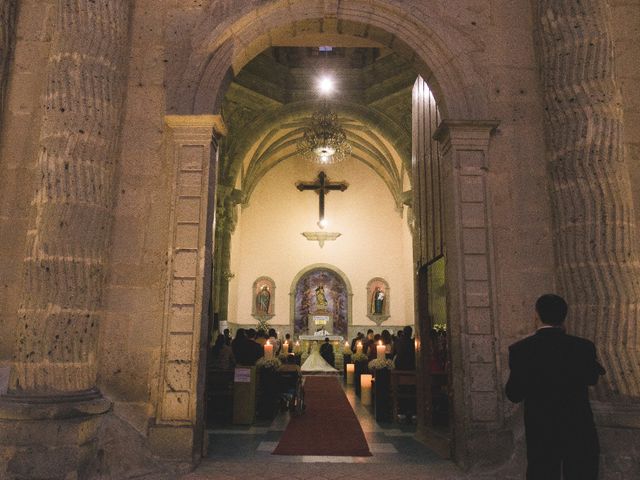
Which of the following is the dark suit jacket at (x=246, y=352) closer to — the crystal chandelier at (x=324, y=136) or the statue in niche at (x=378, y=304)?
the crystal chandelier at (x=324, y=136)

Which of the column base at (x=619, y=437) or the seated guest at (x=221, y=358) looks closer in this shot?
the column base at (x=619, y=437)

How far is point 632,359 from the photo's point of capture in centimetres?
394

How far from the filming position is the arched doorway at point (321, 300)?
18.6 metres

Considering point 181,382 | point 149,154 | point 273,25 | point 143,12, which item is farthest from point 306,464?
point 143,12

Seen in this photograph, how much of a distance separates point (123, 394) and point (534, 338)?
10.9ft

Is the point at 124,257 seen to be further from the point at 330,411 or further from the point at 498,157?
the point at 330,411

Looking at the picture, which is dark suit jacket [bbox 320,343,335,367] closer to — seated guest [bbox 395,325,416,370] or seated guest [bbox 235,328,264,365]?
seated guest [bbox 235,328,264,365]

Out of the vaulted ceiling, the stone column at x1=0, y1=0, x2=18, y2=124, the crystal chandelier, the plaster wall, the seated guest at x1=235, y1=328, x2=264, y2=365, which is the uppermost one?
the vaulted ceiling

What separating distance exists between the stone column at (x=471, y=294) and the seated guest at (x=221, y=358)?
3.53 m

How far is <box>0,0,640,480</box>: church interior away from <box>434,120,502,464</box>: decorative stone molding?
0.06 feet

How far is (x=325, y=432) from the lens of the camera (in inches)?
235

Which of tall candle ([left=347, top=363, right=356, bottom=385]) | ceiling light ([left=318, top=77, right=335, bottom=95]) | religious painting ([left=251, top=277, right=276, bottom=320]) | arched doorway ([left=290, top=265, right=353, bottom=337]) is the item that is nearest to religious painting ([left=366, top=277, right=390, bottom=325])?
arched doorway ([left=290, top=265, right=353, bottom=337])

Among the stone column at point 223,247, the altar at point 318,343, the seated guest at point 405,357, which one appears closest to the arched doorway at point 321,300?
the altar at point 318,343

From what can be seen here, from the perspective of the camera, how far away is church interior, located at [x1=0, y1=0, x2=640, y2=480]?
3.96m
